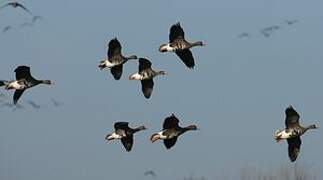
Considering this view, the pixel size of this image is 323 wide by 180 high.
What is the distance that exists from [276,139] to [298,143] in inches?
78.6

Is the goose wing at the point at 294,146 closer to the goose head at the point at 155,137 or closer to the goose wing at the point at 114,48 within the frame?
the goose head at the point at 155,137

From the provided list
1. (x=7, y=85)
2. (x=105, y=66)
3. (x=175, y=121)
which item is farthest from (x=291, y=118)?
(x=7, y=85)

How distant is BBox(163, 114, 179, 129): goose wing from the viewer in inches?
2162

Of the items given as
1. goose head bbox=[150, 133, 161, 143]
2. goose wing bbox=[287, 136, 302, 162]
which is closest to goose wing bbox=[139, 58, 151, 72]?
goose head bbox=[150, 133, 161, 143]

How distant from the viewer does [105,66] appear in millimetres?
55844

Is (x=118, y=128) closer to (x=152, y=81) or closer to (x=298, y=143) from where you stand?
(x=152, y=81)

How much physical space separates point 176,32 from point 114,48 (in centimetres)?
322

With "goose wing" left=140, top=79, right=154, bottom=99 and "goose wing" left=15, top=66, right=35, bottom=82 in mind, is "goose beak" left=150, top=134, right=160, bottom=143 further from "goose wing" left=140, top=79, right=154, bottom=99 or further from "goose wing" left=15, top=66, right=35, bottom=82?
"goose wing" left=15, top=66, right=35, bottom=82

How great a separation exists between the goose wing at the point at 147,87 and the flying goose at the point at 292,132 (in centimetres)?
708

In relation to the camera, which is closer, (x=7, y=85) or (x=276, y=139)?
(x=276, y=139)

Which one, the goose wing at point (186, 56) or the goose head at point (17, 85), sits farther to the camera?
the goose wing at point (186, 56)

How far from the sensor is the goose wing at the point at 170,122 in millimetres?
54906

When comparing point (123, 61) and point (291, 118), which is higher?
point (123, 61)

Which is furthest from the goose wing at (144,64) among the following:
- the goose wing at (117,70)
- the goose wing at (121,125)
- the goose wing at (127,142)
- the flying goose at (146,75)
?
the goose wing at (127,142)
